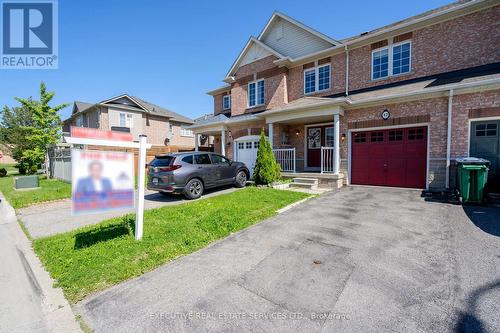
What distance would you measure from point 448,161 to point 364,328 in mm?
8327

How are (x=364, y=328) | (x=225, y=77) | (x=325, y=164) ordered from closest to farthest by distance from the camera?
(x=364, y=328) → (x=325, y=164) → (x=225, y=77)

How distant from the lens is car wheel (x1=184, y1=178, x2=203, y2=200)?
8357mm

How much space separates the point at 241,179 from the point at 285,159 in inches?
109

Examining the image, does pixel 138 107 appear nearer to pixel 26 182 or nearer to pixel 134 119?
pixel 134 119

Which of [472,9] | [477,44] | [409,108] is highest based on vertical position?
[472,9]

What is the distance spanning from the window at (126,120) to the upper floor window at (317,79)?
58.8ft

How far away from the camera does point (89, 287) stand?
3.07 meters

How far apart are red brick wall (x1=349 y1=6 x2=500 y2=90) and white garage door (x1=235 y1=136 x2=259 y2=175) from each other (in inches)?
283

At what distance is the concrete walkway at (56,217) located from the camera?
5.71 m

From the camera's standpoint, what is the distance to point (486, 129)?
7535 millimetres

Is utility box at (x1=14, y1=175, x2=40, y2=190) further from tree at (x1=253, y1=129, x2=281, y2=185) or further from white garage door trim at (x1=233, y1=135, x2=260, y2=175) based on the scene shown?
tree at (x1=253, y1=129, x2=281, y2=185)

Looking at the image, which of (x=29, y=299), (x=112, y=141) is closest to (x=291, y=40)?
(x=112, y=141)

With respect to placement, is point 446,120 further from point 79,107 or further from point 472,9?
point 79,107

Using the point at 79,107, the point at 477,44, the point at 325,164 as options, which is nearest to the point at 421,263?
the point at 325,164
